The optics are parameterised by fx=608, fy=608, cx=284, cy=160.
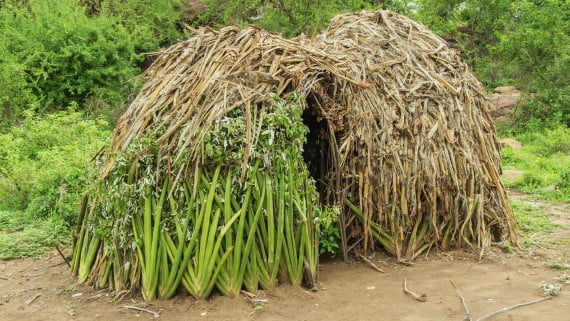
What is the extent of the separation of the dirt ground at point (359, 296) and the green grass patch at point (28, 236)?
0.50 metres

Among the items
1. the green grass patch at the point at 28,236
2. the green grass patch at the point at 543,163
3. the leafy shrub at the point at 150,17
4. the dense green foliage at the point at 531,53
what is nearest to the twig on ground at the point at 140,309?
the green grass patch at the point at 28,236

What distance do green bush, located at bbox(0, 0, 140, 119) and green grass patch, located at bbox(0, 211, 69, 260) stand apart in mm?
7387

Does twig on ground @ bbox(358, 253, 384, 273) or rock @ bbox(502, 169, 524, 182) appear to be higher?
rock @ bbox(502, 169, 524, 182)

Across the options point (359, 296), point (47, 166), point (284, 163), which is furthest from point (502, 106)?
point (284, 163)

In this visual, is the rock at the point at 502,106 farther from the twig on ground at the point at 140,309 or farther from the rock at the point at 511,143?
the twig on ground at the point at 140,309

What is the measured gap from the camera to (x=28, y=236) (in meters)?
7.09

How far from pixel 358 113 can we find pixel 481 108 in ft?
5.57

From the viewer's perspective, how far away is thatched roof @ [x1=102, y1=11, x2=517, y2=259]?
527cm

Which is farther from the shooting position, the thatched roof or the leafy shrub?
the leafy shrub

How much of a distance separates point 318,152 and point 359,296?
2.05 m

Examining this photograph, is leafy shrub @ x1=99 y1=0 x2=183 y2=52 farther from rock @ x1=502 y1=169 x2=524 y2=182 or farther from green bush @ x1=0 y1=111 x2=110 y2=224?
rock @ x1=502 y1=169 x2=524 y2=182

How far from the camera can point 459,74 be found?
6.66 meters

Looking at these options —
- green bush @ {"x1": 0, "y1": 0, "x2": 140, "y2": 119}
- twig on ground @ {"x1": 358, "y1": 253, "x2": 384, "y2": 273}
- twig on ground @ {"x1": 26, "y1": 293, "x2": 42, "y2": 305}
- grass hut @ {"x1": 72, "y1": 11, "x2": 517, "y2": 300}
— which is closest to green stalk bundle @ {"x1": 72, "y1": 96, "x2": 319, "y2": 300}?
grass hut @ {"x1": 72, "y1": 11, "x2": 517, "y2": 300}

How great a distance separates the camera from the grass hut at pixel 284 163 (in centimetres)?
480
